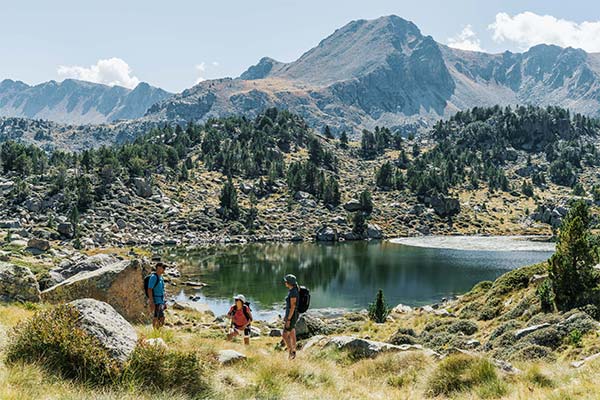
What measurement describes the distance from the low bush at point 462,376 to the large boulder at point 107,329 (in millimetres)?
7308

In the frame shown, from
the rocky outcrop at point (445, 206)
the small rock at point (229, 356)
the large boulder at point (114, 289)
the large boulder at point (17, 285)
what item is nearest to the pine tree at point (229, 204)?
the rocky outcrop at point (445, 206)

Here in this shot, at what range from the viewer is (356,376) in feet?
45.9

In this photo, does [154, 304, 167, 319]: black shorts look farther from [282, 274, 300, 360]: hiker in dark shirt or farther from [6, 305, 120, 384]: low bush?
[6, 305, 120, 384]: low bush

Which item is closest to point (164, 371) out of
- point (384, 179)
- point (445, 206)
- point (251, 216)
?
point (251, 216)

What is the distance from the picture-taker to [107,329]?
447 inches

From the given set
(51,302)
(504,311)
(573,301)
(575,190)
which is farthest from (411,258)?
(575,190)

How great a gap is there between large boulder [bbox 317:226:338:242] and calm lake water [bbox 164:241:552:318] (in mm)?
11482

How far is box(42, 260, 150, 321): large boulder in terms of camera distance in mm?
24562

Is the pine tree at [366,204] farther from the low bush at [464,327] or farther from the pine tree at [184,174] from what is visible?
the low bush at [464,327]

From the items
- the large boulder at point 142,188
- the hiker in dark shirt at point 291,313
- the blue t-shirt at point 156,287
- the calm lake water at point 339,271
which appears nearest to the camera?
the hiker in dark shirt at point 291,313

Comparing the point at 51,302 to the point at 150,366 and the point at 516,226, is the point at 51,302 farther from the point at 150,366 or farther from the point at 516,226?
the point at 516,226

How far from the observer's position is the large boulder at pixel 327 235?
14062cm

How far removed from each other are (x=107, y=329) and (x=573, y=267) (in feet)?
82.5

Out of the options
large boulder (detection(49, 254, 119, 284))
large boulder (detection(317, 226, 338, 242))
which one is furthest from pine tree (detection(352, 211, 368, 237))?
large boulder (detection(49, 254, 119, 284))
